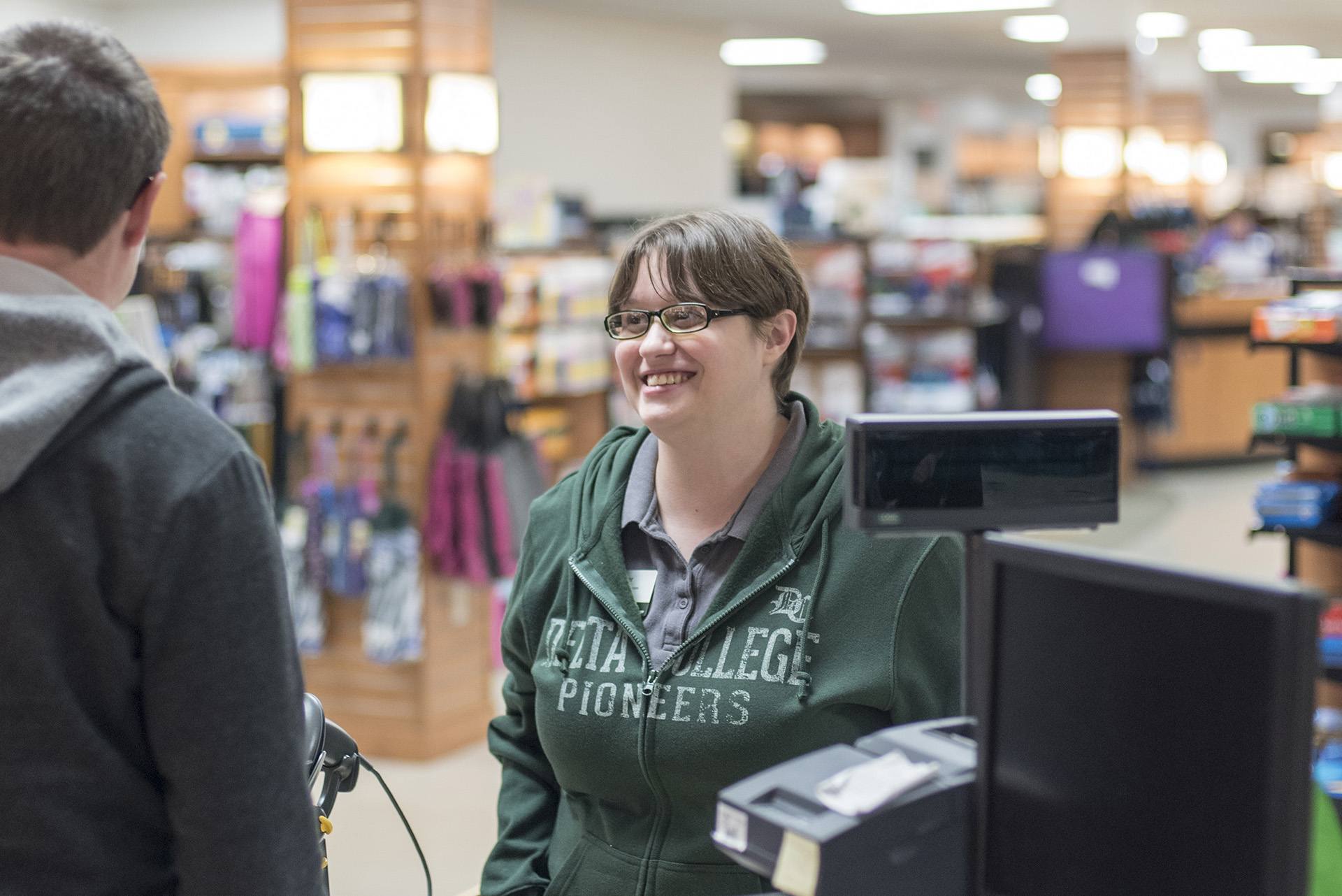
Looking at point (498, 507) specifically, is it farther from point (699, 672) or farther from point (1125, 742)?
point (1125, 742)

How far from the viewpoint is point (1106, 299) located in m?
9.29

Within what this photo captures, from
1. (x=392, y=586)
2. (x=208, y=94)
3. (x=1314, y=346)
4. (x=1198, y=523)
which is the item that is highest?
(x=208, y=94)

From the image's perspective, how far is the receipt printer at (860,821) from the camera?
3.90ft

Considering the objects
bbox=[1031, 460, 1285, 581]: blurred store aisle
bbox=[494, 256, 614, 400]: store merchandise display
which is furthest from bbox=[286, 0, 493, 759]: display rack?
bbox=[1031, 460, 1285, 581]: blurred store aisle

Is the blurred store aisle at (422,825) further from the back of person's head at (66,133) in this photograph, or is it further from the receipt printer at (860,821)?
the back of person's head at (66,133)

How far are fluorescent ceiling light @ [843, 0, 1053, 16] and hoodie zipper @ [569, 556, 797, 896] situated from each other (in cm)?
956

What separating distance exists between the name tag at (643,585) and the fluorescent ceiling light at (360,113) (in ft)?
11.7

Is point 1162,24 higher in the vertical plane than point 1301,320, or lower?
higher

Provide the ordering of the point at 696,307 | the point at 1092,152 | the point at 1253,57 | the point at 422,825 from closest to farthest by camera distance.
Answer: the point at 696,307 < the point at 422,825 < the point at 1092,152 < the point at 1253,57

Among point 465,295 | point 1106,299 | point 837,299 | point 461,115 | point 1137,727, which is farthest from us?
point 1106,299

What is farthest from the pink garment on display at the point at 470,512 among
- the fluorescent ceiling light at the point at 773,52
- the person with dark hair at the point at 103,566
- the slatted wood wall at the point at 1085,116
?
the fluorescent ceiling light at the point at 773,52

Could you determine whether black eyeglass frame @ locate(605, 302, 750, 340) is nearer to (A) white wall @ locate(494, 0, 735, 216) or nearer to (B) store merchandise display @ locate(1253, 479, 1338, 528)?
(B) store merchandise display @ locate(1253, 479, 1338, 528)

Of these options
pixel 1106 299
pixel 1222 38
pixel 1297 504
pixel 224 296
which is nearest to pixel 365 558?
pixel 224 296

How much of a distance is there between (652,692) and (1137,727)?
744mm
